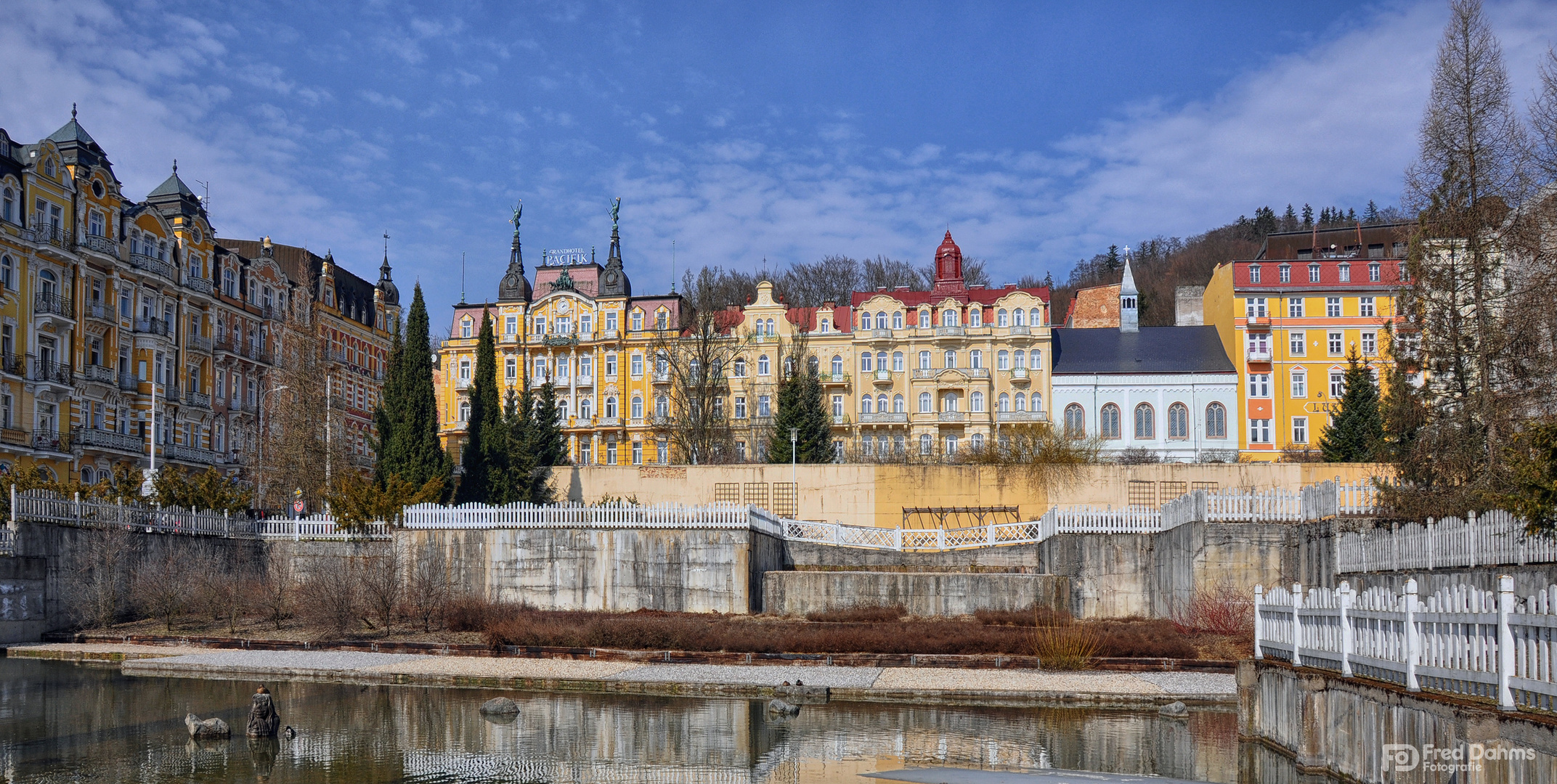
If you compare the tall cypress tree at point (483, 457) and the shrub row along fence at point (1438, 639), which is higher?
the tall cypress tree at point (483, 457)

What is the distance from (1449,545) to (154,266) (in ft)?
172

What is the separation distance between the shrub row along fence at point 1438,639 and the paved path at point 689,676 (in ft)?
20.7

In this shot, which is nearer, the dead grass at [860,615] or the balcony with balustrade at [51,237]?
the dead grass at [860,615]

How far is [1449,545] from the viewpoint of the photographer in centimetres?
1930

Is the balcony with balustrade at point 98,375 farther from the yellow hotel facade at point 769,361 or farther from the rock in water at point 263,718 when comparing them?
the rock in water at point 263,718

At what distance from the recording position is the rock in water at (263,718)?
17.3 metres

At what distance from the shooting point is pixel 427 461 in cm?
4400

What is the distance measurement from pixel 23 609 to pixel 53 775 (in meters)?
18.9

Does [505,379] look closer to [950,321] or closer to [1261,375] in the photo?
[950,321]

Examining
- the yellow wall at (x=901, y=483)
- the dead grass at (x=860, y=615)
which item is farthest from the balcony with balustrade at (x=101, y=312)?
the dead grass at (x=860, y=615)

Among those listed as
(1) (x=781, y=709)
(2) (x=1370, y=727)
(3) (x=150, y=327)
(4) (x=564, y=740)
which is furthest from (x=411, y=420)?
(2) (x=1370, y=727)

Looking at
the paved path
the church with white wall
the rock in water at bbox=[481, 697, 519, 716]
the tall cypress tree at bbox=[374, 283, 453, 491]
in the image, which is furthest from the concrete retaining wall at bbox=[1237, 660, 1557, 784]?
the church with white wall

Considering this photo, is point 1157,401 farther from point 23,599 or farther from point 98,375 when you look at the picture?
point 23,599

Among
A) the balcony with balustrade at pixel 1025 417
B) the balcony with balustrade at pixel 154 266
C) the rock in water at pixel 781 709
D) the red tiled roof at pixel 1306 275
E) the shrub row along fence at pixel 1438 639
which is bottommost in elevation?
the rock in water at pixel 781 709
